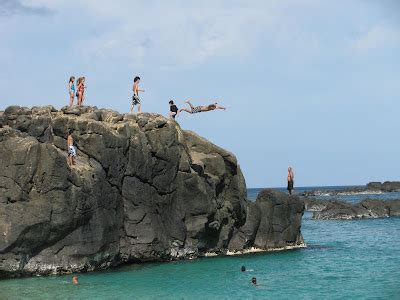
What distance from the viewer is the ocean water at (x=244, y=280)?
30031mm

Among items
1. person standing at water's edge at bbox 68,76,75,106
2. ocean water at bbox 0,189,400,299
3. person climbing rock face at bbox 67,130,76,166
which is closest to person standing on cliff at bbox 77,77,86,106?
person standing at water's edge at bbox 68,76,75,106

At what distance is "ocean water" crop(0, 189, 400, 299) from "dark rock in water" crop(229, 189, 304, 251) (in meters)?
1.74

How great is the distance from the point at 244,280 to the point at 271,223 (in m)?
14.2

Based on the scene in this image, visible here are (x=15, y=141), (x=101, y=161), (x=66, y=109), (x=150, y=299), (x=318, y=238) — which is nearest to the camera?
(x=150, y=299)

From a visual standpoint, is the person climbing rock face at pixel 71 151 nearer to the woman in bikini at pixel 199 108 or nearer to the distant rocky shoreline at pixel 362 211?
the woman in bikini at pixel 199 108

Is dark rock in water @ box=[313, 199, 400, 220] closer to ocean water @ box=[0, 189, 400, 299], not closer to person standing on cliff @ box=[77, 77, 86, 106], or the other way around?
ocean water @ box=[0, 189, 400, 299]

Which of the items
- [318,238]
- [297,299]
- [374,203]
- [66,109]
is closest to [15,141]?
[66,109]

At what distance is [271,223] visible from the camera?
48.4 meters

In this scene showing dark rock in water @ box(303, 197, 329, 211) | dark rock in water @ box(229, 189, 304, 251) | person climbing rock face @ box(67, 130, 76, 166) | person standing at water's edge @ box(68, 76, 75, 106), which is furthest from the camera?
dark rock in water @ box(303, 197, 329, 211)

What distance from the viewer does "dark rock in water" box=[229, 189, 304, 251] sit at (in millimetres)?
46781

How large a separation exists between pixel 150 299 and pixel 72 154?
10928mm

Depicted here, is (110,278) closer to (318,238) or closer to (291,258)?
(291,258)

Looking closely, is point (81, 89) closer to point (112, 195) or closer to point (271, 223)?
point (112, 195)

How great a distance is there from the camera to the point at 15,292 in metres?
29.1
